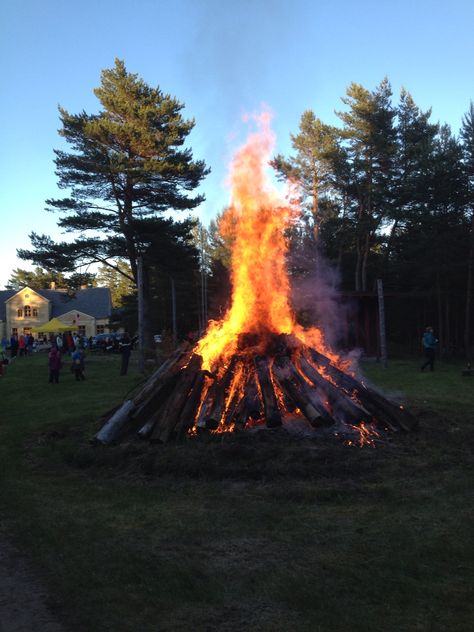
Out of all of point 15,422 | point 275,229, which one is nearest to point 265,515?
point 275,229

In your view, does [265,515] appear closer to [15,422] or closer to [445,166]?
[15,422]

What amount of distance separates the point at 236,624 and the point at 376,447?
16.0 feet

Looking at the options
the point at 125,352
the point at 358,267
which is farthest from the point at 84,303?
the point at 125,352

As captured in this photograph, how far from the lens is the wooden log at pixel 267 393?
8.21 metres

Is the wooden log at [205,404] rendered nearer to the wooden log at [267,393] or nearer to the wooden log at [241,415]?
the wooden log at [241,415]

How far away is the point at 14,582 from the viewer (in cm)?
435

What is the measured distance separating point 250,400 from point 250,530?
364 centimetres

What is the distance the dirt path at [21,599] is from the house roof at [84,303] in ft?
216

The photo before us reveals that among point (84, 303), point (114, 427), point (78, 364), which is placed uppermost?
point (84, 303)

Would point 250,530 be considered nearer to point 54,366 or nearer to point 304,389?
point 304,389

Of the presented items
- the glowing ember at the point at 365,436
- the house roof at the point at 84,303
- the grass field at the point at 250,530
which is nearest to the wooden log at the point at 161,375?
the grass field at the point at 250,530

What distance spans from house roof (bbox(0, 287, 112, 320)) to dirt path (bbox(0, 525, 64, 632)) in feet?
216

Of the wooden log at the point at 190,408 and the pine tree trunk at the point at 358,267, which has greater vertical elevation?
the pine tree trunk at the point at 358,267

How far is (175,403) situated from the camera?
8812 millimetres
